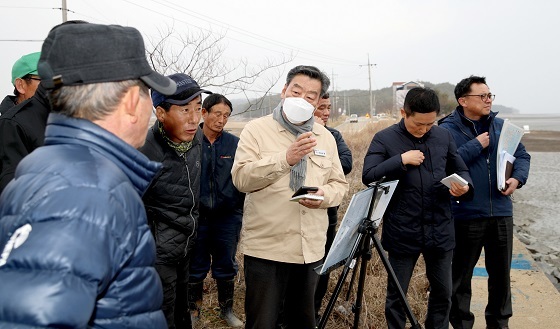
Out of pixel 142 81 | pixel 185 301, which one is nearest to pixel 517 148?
pixel 185 301

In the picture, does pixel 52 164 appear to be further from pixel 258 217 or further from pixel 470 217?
pixel 470 217

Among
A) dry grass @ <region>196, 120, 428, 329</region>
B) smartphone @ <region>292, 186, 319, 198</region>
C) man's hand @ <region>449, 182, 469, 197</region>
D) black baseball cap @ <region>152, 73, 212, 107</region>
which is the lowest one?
dry grass @ <region>196, 120, 428, 329</region>

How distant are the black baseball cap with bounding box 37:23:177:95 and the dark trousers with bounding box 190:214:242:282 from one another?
8.68 feet

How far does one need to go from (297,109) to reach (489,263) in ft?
7.47

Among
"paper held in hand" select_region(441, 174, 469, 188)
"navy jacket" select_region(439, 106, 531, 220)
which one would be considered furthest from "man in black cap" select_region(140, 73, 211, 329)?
"navy jacket" select_region(439, 106, 531, 220)

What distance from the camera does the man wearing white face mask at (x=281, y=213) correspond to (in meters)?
2.68

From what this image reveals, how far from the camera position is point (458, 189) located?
3.07 meters

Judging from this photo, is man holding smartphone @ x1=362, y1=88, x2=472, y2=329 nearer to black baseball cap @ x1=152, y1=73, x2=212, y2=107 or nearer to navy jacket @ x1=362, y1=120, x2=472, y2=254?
navy jacket @ x1=362, y1=120, x2=472, y2=254

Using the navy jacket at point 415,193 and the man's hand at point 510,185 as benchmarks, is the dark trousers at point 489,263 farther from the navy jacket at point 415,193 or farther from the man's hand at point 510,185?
the navy jacket at point 415,193

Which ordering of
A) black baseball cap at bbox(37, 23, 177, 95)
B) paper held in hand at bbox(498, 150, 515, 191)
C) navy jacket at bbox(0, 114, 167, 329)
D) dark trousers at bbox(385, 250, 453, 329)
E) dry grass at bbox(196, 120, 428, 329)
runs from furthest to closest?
dry grass at bbox(196, 120, 428, 329) → paper held in hand at bbox(498, 150, 515, 191) → dark trousers at bbox(385, 250, 453, 329) → black baseball cap at bbox(37, 23, 177, 95) → navy jacket at bbox(0, 114, 167, 329)

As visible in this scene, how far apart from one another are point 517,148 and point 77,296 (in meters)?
3.94

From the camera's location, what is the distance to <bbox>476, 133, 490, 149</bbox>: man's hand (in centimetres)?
365

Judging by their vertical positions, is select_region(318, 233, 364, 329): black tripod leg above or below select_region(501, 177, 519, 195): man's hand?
below

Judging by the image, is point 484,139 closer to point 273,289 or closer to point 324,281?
point 324,281
